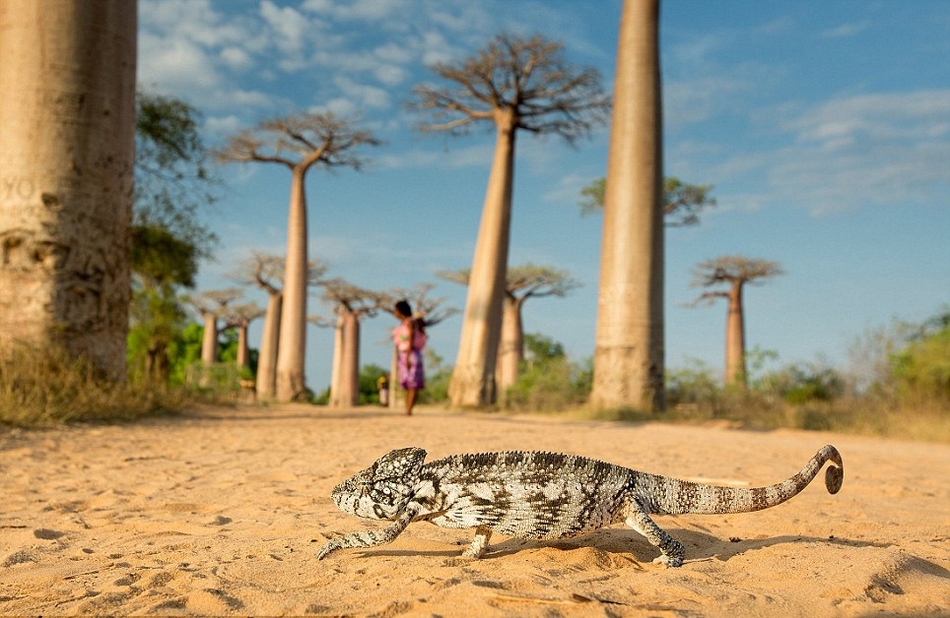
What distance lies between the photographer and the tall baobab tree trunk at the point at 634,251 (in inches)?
547

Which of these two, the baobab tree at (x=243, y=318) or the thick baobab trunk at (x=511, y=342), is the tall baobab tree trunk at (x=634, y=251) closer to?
the thick baobab trunk at (x=511, y=342)

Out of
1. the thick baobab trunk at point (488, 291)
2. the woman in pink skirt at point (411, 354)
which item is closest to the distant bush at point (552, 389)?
the thick baobab trunk at point (488, 291)

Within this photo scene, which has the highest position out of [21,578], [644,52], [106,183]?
[644,52]

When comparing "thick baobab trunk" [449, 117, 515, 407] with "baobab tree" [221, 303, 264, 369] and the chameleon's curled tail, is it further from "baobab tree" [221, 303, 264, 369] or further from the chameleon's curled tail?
"baobab tree" [221, 303, 264, 369]

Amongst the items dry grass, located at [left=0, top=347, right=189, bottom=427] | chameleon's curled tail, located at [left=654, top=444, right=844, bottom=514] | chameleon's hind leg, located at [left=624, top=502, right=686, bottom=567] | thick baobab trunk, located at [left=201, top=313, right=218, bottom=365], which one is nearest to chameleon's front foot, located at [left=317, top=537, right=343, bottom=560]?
chameleon's hind leg, located at [left=624, top=502, right=686, bottom=567]

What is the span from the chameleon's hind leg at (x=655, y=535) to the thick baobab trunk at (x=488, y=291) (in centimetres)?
1642

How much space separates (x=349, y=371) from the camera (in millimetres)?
29469

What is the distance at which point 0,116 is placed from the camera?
28.1ft

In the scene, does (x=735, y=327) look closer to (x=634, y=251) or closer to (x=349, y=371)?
(x=349, y=371)

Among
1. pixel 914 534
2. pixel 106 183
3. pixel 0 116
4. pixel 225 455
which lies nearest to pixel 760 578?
pixel 914 534

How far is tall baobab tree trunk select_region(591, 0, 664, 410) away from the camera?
45.6 ft

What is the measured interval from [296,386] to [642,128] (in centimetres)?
1514

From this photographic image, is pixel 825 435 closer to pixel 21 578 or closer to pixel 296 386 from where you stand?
pixel 21 578

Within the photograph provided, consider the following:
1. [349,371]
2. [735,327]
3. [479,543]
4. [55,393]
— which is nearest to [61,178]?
[55,393]
